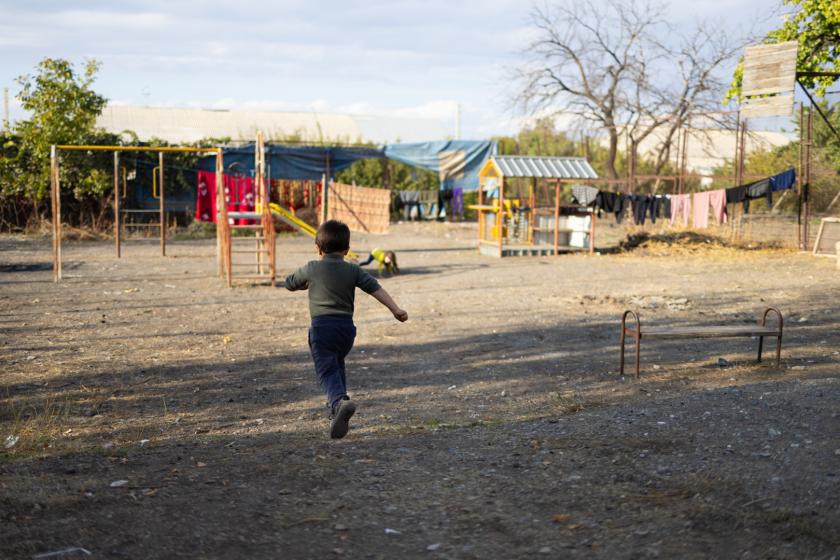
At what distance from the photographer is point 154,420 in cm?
675

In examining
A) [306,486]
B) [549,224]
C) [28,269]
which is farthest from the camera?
[549,224]

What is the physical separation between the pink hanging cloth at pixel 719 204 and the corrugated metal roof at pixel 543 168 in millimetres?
3031

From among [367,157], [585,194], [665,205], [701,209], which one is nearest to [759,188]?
[701,209]

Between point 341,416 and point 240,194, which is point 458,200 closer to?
point 240,194

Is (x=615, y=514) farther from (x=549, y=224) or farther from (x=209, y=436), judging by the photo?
(x=549, y=224)

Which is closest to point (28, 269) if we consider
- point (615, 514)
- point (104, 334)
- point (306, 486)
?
point (104, 334)

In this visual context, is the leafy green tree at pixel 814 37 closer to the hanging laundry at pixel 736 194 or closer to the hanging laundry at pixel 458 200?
the hanging laundry at pixel 736 194

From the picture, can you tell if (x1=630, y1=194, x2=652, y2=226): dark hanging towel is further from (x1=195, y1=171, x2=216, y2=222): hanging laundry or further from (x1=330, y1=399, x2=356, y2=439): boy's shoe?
(x1=330, y1=399, x2=356, y2=439): boy's shoe

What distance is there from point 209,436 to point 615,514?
3100 millimetres

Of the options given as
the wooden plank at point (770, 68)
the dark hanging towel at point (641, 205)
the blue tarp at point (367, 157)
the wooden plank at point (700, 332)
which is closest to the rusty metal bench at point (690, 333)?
the wooden plank at point (700, 332)

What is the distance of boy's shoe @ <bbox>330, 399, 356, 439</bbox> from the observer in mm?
5684

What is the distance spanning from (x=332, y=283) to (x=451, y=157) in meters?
29.9

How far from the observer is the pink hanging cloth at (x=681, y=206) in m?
22.1

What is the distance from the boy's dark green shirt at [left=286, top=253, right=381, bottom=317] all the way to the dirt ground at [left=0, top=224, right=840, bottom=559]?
35.5 inches
